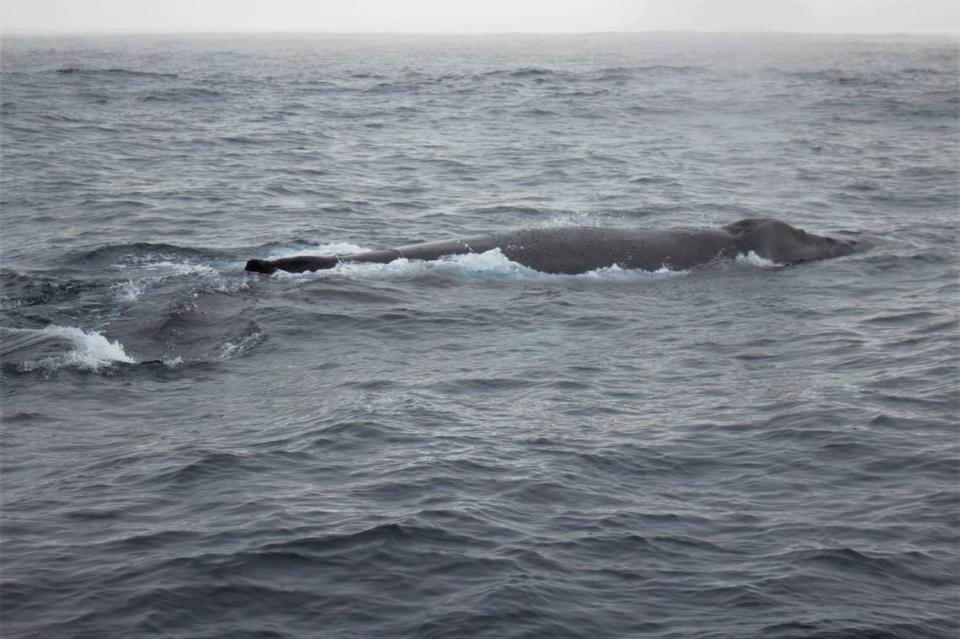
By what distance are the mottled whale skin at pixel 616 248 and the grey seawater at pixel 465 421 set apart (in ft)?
1.36

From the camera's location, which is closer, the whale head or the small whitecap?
the small whitecap

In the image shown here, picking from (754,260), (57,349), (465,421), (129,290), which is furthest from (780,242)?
(57,349)

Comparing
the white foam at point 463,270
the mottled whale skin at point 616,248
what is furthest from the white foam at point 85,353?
the white foam at point 463,270

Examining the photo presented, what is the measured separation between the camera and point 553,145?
128ft

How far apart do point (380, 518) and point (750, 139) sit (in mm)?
34148

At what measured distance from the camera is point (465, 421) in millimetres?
12312

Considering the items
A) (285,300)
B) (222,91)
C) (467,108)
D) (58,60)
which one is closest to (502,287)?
(285,300)

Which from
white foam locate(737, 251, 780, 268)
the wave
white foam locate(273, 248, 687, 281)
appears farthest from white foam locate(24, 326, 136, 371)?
white foam locate(737, 251, 780, 268)

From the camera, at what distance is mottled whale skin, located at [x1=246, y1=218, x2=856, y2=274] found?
19594 millimetres

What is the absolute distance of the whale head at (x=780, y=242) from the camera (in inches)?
817

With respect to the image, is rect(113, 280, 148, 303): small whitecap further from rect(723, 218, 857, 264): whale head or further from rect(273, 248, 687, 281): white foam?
rect(723, 218, 857, 264): whale head

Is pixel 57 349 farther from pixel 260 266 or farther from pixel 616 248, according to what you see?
pixel 616 248

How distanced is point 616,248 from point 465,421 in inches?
336

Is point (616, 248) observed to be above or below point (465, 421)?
above
